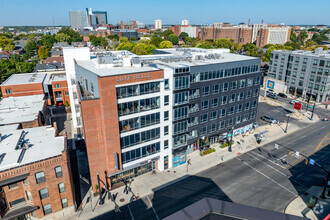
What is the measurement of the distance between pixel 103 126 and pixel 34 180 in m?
12.8

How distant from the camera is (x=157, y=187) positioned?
42500mm

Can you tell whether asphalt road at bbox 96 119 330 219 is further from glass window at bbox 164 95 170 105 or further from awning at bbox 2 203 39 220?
glass window at bbox 164 95 170 105

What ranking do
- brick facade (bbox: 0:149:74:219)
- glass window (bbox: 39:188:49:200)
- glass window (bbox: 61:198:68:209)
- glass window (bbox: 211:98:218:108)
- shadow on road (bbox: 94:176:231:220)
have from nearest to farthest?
brick facade (bbox: 0:149:74:219), glass window (bbox: 39:188:49:200), shadow on road (bbox: 94:176:231:220), glass window (bbox: 61:198:68:209), glass window (bbox: 211:98:218:108)

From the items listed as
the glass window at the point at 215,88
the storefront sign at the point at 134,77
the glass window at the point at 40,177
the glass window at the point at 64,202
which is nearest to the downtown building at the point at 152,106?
the storefront sign at the point at 134,77

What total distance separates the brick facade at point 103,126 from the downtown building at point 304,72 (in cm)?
7606

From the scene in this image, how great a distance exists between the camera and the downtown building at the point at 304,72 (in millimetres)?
85562

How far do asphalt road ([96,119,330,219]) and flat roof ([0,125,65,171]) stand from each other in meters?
13.6

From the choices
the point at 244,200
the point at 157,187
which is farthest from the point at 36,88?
the point at 244,200

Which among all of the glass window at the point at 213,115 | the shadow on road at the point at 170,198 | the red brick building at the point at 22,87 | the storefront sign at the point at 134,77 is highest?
the storefront sign at the point at 134,77

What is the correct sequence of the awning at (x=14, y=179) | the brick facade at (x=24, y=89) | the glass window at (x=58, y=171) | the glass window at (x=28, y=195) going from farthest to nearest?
the brick facade at (x=24, y=89) → the glass window at (x=58, y=171) → the glass window at (x=28, y=195) → the awning at (x=14, y=179)

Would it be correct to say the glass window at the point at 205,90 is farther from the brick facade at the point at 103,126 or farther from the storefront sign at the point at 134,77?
the storefront sign at the point at 134,77

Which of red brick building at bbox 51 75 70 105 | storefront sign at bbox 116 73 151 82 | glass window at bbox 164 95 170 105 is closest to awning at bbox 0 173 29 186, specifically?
storefront sign at bbox 116 73 151 82

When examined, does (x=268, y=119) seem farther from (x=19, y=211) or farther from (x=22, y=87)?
(x=22, y=87)

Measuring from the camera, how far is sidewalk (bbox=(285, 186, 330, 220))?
35.9 metres
